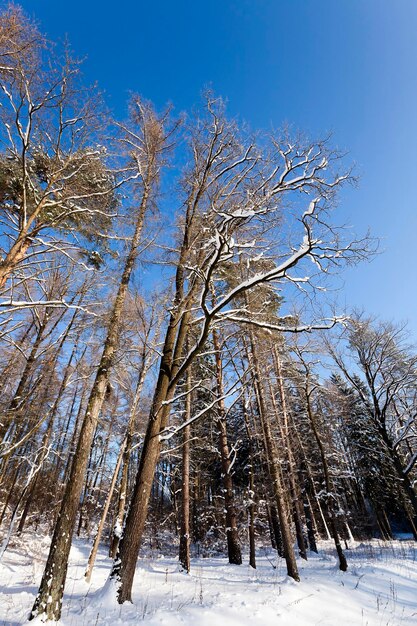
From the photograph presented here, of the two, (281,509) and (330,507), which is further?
(330,507)

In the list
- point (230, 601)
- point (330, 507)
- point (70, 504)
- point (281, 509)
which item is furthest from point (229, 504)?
point (70, 504)

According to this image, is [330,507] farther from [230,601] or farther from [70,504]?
[70,504]

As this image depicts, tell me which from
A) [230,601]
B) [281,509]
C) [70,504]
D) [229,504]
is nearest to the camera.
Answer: [70,504]

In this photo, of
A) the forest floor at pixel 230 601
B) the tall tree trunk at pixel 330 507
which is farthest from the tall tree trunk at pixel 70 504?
the tall tree trunk at pixel 330 507

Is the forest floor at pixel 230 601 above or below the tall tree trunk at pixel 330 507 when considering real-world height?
below

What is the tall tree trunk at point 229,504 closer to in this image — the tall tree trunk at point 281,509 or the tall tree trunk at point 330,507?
the tall tree trunk at point 281,509

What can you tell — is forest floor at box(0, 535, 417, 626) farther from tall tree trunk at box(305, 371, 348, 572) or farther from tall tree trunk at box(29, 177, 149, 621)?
tall tree trunk at box(305, 371, 348, 572)

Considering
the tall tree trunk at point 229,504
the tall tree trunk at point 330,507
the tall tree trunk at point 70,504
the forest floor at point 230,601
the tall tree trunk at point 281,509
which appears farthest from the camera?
the tall tree trunk at point 229,504

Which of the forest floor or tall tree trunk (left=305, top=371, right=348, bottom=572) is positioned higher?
tall tree trunk (left=305, top=371, right=348, bottom=572)

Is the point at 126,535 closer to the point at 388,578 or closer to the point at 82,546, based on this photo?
the point at 388,578

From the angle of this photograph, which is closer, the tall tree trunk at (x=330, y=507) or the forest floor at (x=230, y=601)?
the forest floor at (x=230, y=601)

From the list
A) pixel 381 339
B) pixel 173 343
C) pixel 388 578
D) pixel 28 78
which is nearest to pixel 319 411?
pixel 381 339

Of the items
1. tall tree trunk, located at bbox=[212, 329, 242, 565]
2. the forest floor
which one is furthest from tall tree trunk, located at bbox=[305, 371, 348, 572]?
tall tree trunk, located at bbox=[212, 329, 242, 565]

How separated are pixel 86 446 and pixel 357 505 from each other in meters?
32.9
